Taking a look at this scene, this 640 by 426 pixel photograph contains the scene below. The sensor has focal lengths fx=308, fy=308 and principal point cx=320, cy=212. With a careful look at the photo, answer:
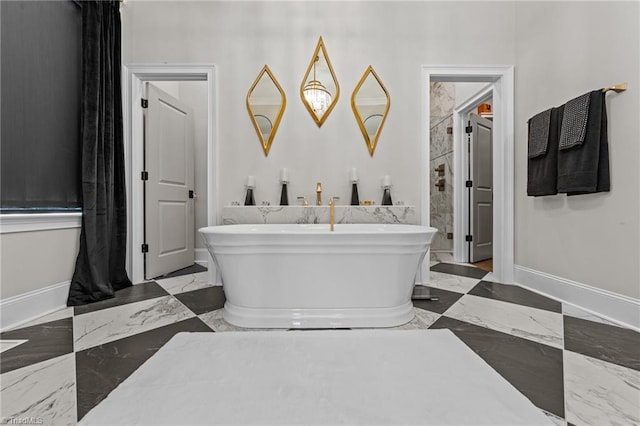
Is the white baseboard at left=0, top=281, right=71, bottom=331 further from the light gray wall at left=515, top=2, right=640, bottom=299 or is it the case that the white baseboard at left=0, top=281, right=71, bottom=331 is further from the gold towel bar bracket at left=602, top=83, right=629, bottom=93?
the gold towel bar bracket at left=602, top=83, right=629, bottom=93

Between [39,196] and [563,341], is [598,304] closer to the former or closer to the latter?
[563,341]

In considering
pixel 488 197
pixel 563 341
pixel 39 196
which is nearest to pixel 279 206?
pixel 39 196

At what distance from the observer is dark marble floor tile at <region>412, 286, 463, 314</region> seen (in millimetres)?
2135

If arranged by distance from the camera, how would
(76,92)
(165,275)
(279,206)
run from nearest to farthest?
(76,92), (279,206), (165,275)

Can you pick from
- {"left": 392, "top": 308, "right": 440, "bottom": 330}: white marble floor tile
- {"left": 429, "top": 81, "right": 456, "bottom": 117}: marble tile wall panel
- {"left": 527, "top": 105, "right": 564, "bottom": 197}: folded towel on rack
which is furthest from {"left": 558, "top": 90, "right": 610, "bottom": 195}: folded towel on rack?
{"left": 429, "top": 81, "right": 456, "bottom": 117}: marble tile wall panel

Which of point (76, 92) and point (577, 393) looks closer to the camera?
point (577, 393)

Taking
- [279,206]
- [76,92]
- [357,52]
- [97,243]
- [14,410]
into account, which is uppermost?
[357,52]

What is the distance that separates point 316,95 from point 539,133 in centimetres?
186

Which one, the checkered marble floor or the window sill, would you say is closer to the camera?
the checkered marble floor

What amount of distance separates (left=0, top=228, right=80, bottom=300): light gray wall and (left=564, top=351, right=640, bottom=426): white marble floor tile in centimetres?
279

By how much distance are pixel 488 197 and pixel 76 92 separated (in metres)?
4.33

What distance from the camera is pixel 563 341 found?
5.29ft

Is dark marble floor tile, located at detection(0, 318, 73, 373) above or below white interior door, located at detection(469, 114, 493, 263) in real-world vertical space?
below

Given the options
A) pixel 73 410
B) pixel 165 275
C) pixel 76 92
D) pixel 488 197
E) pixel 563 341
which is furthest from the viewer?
pixel 488 197
